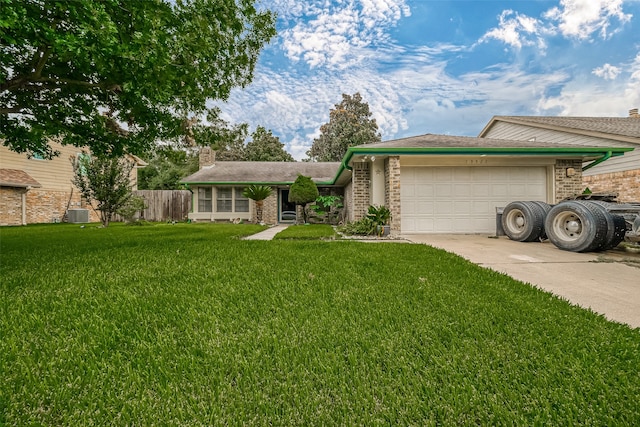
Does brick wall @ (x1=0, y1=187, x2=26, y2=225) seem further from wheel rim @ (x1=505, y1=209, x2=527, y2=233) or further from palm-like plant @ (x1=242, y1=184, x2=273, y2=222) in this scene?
wheel rim @ (x1=505, y1=209, x2=527, y2=233)

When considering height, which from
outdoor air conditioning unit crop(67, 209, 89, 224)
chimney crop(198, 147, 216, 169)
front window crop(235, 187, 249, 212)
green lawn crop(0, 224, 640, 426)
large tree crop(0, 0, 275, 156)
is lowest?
green lawn crop(0, 224, 640, 426)

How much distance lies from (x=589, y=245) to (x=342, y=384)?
5.77 m

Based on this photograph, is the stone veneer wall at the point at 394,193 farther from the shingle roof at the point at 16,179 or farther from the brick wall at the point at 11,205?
the brick wall at the point at 11,205

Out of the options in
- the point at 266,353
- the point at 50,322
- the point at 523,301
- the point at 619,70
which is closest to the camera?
the point at 266,353

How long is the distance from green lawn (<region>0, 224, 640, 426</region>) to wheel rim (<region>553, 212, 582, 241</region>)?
3.61 meters

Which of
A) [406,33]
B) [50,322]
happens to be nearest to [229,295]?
[50,322]

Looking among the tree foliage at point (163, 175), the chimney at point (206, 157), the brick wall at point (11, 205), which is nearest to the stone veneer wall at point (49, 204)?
the brick wall at point (11, 205)

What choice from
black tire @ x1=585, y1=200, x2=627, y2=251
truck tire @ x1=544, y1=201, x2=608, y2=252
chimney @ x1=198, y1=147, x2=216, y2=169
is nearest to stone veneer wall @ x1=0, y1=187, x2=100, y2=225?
chimney @ x1=198, y1=147, x2=216, y2=169

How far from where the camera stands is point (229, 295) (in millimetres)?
2758

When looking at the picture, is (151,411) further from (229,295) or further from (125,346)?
(229,295)

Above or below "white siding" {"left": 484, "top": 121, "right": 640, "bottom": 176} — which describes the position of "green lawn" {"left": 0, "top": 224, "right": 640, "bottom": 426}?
below

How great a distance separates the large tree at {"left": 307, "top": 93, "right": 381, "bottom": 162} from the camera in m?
26.1

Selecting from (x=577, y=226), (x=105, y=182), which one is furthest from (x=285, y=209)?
(x=577, y=226)

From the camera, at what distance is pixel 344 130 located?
85.6 ft
